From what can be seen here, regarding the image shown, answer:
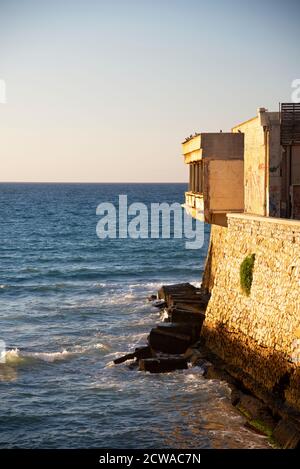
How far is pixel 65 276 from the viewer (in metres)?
53.8

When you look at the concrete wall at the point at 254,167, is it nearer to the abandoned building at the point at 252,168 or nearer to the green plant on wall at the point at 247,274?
the abandoned building at the point at 252,168

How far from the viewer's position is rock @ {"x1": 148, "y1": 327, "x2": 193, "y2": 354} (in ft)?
91.8

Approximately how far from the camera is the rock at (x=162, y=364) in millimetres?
26453

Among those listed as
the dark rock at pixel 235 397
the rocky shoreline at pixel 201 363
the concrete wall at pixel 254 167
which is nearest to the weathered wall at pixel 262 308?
the rocky shoreline at pixel 201 363

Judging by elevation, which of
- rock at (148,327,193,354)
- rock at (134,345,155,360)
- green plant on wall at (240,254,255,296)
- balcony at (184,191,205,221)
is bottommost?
rock at (134,345,155,360)

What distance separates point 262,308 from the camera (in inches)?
940

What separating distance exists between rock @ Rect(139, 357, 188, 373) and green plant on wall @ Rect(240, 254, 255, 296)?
11.7ft

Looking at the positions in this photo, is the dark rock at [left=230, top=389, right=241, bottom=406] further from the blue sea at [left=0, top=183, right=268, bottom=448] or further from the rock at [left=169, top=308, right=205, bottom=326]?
the rock at [left=169, top=308, right=205, bottom=326]

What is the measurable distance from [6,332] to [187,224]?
81.4 metres

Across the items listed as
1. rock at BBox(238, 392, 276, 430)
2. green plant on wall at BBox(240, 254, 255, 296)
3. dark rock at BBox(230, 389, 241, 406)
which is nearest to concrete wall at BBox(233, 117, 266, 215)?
green plant on wall at BBox(240, 254, 255, 296)

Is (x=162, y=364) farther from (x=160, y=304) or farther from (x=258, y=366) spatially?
(x=160, y=304)

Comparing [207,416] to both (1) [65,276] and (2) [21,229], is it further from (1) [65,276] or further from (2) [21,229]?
(2) [21,229]

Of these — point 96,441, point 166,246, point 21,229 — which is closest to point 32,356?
point 96,441
